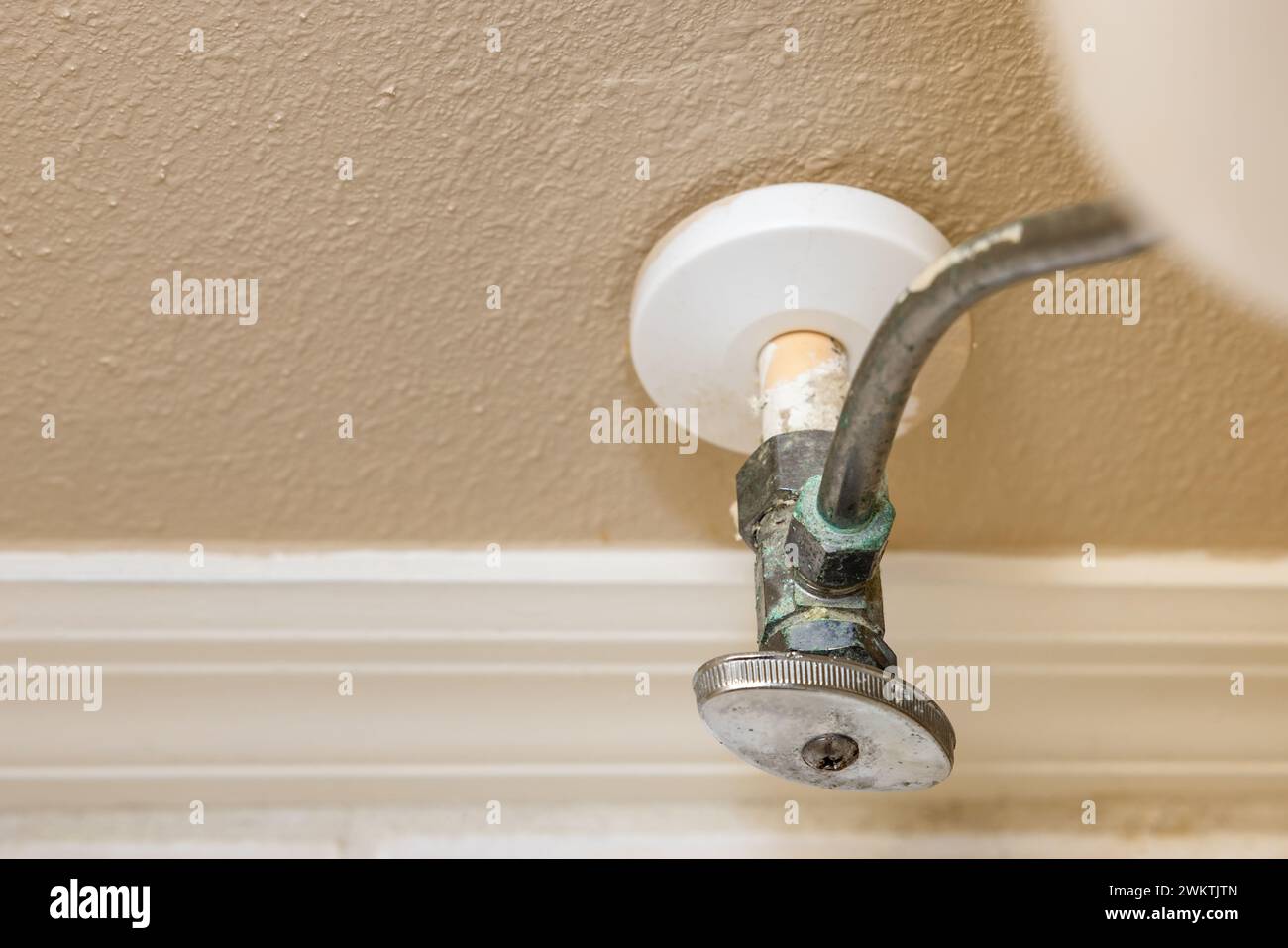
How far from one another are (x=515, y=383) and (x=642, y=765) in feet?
0.72

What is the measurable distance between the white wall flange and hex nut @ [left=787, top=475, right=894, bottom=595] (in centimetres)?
9

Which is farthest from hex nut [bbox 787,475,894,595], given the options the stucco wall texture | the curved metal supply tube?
the stucco wall texture

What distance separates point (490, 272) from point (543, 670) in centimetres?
21

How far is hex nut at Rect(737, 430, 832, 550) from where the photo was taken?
386 millimetres

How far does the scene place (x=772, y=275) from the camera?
42 cm

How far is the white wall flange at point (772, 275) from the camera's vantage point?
1.36 feet

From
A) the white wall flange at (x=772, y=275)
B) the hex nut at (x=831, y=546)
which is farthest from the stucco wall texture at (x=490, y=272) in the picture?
the hex nut at (x=831, y=546)

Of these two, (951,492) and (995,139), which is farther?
(951,492)

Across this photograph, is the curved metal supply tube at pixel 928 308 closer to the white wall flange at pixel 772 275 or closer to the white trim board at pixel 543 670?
the white wall flange at pixel 772 275

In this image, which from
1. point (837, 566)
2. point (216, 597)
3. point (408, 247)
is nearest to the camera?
point (837, 566)

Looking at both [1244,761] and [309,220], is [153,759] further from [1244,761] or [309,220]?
[1244,761]

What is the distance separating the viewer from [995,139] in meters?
0.42

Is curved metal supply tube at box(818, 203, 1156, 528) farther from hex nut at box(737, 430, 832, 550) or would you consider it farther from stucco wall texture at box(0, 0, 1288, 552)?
stucco wall texture at box(0, 0, 1288, 552)

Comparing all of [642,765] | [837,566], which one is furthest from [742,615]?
[837,566]
